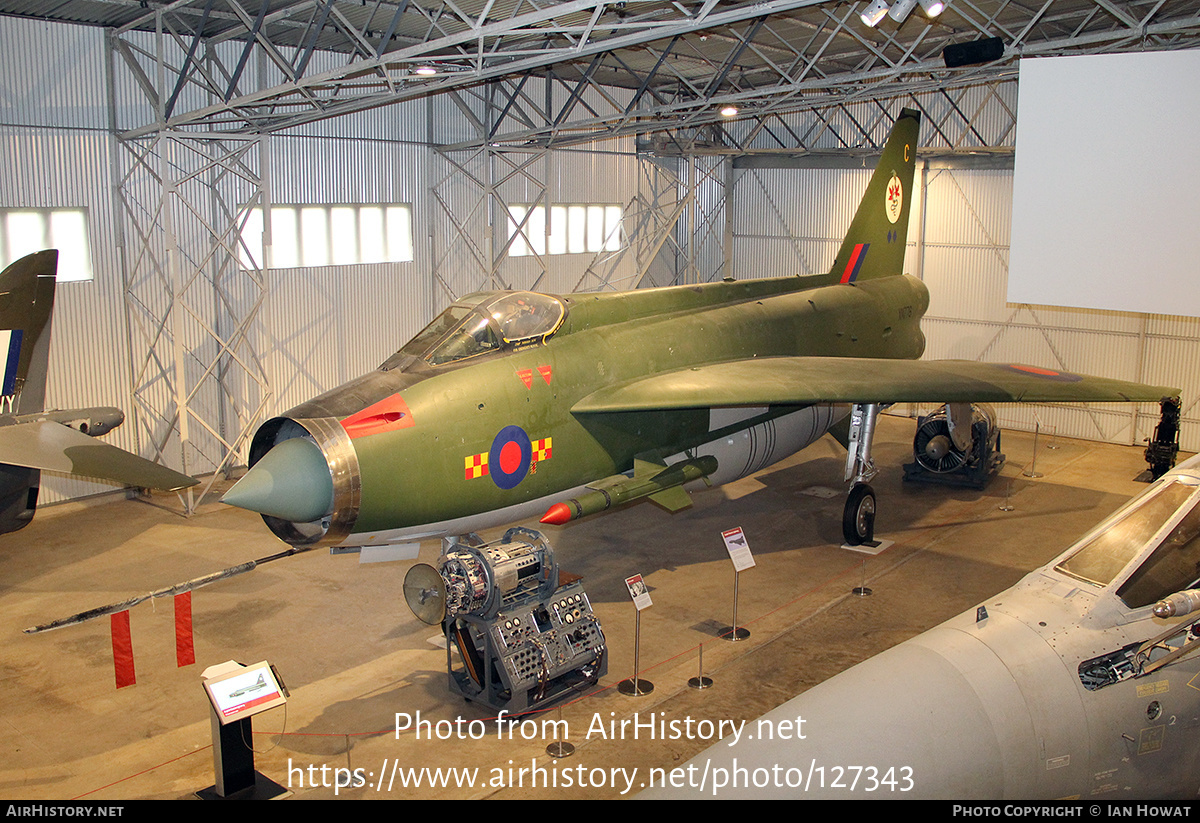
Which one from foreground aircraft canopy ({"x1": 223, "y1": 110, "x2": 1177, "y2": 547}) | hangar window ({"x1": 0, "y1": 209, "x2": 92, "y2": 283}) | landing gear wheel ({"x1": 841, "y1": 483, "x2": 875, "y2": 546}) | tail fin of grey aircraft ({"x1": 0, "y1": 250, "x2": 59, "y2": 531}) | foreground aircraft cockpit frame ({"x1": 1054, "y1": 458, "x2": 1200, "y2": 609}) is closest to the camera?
foreground aircraft cockpit frame ({"x1": 1054, "y1": 458, "x2": 1200, "y2": 609})

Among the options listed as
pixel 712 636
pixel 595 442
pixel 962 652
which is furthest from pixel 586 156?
pixel 962 652

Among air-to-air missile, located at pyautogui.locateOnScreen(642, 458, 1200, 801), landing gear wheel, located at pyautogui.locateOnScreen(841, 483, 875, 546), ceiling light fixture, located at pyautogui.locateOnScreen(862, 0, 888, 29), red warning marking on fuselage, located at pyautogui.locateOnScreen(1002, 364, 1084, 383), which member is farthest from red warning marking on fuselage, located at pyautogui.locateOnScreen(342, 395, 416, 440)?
red warning marking on fuselage, located at pyautogui.locateOnScreen(1002, 364, 1084, 383)

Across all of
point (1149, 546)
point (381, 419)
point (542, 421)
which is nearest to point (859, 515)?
point (542, 421)

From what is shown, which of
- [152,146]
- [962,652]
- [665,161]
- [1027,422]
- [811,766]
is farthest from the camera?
[665,161]

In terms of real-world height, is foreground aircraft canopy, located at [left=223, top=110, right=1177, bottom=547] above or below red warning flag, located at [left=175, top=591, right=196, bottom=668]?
above

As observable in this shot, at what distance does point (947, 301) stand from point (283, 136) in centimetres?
1437

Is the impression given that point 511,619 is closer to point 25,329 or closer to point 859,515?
point 859,515

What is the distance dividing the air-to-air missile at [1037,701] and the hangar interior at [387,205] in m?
5.09

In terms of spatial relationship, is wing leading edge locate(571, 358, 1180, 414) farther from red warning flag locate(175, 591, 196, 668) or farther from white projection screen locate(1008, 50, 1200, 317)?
red warning flag locate(175, 591, 196, 668)

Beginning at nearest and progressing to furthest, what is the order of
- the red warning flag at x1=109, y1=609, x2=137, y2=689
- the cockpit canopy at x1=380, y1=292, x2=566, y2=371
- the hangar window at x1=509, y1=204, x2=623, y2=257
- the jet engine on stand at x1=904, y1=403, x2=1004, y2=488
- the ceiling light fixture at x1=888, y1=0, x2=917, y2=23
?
the red warning flag at x1=109, y1=609, x2=137, y2=689
the ceiling light fixture at x1=888, y1=0, x2=917, y2=23
the cockpit canopy at x1=380, y1=292, x2=566, y2=371
the jet engine on stand at x1=904, y1=403, x2=1004, y2=488
the hangar window at x1=509, y1=204, x2=623, y2=257

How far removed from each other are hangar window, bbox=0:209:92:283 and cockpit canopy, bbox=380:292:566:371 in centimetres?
784

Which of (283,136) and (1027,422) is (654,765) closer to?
(283,136)

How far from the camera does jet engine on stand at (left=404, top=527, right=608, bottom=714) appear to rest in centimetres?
897

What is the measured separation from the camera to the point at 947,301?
72.3ft
